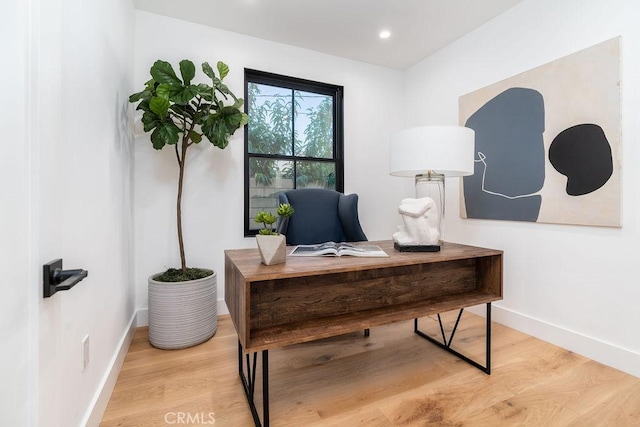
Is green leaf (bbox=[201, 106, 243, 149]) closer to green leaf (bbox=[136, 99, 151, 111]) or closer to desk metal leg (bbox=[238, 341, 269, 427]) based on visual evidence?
green leaf (bbox=[136, 99, 151, 111])

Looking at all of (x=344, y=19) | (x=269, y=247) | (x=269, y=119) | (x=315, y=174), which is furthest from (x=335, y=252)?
(x=344, y=19)

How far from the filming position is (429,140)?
1.58m

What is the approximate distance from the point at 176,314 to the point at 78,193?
1.11m

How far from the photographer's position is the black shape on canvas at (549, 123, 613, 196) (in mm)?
1779

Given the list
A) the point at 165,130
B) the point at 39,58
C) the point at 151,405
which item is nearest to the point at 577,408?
the point at 151,405

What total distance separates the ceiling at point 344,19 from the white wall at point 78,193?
67 cm

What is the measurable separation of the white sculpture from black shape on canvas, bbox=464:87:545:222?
103cm

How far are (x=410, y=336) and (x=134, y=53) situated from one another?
298 centimetres

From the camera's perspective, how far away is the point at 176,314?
1.95 meters

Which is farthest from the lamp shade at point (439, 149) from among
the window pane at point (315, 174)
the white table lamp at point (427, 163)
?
the window pane at point (315, 174)

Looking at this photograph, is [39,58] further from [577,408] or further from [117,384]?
[577,408]

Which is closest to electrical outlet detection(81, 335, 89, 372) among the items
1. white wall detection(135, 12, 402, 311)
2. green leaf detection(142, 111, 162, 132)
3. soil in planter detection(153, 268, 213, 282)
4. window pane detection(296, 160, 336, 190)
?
soil in planter detection(153, 268, 213, 282)

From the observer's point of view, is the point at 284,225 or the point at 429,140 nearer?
the point at 429,140

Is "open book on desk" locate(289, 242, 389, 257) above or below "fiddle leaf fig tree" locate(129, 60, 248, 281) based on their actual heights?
below
